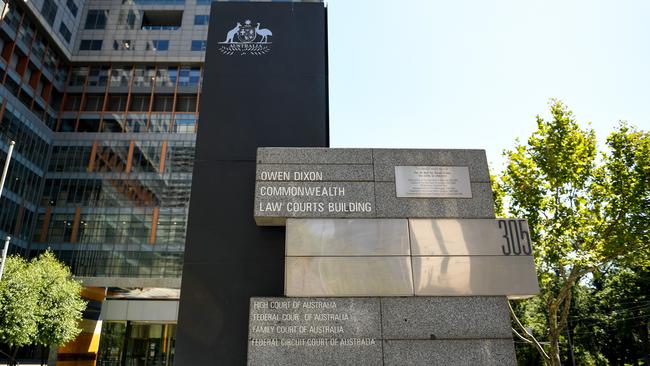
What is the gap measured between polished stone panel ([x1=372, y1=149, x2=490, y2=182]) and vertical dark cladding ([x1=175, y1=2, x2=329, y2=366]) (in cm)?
225

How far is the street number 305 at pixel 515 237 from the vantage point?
10180mm

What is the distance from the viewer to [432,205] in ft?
34.8

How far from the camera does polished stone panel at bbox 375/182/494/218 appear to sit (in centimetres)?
1051

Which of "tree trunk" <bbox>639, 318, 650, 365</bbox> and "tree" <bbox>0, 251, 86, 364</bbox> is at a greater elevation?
"tree" <bbox>0, 251, 86, 364</bbox>

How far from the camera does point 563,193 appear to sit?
21.3 m

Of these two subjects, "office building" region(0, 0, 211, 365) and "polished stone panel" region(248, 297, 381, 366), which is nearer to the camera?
"polished stone panel" region(248, 297, 381, 366)

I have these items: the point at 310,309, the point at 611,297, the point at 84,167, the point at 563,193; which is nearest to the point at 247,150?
the point at 310,309

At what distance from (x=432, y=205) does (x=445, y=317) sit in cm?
276

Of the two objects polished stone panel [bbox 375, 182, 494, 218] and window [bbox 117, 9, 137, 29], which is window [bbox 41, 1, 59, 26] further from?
polished stone panel [bbox 375, 182, 494, 218]

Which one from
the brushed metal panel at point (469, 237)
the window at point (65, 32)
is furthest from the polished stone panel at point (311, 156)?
the window at point (65, 32)

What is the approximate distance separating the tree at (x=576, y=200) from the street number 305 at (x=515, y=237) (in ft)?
36.1

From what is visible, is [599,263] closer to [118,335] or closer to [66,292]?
A: [66,292]

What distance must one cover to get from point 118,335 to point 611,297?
1909 inches

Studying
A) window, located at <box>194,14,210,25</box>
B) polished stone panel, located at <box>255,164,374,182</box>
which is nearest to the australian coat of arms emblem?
polished stone panel, located at <box>255,164,374,182</box>
